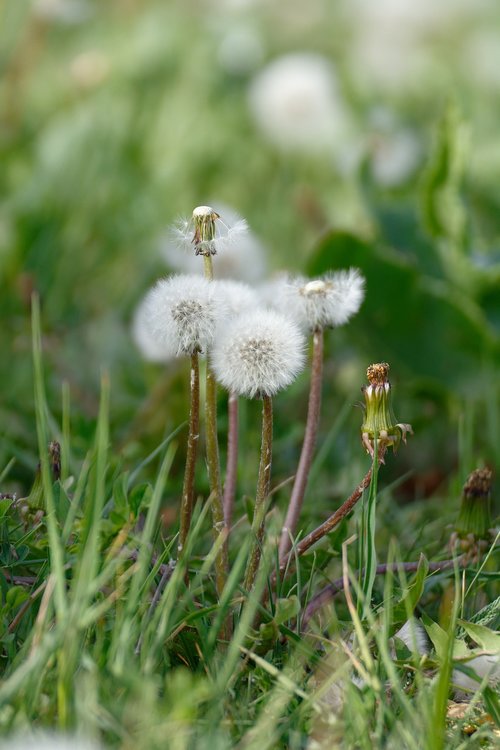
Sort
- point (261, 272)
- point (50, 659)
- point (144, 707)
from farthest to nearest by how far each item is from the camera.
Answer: point (261, 272) → point (50, 659) → point (144, 707)

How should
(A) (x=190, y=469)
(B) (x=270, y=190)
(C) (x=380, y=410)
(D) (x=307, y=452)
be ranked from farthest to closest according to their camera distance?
(B) (x=270, y=190) < (D) (x=307, y=452) < (A) (x=190, y=469) < (C) (x=380, y=410)

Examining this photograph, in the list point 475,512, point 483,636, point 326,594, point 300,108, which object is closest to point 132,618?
point 326,594

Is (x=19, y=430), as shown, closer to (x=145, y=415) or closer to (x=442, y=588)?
(x=145, y=415)

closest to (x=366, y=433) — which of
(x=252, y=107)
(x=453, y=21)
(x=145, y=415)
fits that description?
(x=145, y=415)

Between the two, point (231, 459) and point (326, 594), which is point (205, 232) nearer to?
point (231, 459)

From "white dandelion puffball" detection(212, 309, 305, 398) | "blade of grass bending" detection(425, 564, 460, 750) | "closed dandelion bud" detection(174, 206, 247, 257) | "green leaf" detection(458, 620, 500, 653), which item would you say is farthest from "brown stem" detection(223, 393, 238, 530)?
"blade of grass bending" detection(425, 564, 460, 750)

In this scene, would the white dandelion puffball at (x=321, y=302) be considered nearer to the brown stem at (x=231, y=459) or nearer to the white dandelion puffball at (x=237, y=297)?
the white dandelion puffball at (x=237, y=297)

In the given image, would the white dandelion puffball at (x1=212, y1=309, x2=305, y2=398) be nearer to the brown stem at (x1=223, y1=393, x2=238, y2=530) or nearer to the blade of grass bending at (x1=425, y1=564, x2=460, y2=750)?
the brown stem at (x1=223, y1=393, x2=238, y2=530)
